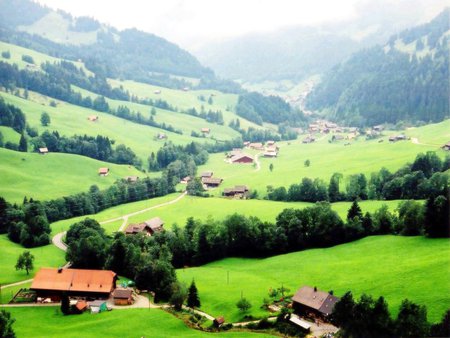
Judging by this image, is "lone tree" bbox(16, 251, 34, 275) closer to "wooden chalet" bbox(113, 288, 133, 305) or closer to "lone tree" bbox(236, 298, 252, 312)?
"wooden chalet" bbox(113, 288, 133, 305)

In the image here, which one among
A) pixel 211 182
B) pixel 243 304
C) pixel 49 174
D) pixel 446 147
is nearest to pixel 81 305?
pixel 243 304

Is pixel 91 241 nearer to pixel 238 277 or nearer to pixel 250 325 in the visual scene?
pixel 238 277

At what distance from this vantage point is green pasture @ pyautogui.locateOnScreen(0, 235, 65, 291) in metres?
90.2

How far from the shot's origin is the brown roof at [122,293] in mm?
78031

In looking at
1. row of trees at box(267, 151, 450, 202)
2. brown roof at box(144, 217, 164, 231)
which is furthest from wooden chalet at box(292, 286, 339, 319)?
row of trees at box(267, 151, 450, 202)

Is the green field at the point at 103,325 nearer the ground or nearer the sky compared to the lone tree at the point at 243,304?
nearer the ground

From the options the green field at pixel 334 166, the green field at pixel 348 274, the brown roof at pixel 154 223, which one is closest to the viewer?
the green field at pixel 348 274

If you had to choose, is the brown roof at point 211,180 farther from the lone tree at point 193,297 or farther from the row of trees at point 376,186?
the lone tree at point 193,297

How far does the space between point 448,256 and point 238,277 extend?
34063mm

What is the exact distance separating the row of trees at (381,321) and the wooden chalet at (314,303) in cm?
380

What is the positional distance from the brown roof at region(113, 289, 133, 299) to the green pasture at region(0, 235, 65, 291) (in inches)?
862

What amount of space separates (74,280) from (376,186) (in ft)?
283

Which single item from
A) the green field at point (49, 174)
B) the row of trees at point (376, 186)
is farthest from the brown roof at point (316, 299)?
the green field at point (49, 174)

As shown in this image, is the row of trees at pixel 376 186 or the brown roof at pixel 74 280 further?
the row of trees at pixel 376 186
